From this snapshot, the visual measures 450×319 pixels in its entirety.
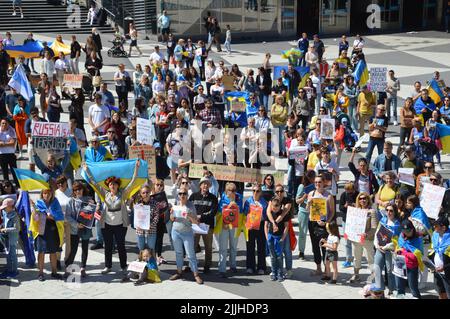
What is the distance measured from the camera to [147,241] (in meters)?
13.0

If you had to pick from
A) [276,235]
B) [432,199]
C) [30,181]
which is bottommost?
[276,235]

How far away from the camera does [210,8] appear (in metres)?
39.3

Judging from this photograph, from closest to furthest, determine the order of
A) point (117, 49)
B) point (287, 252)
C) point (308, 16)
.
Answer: point (287, 252) → point (117, 49) → point (308, 16)

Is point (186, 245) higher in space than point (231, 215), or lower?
lower

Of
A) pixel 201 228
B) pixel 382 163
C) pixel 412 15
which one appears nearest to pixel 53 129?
pixel 201 228

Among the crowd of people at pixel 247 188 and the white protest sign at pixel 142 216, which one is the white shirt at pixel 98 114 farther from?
the white protest sign at pixel 142 216

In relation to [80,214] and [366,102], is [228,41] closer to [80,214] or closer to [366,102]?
[366,102]

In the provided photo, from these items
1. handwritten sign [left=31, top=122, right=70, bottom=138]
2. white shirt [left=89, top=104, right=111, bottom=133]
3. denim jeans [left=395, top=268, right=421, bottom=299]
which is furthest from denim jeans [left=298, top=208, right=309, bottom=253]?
white shirt [left=89, top=104, right=111, bottom=133]

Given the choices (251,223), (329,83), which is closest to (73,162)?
(251,223)

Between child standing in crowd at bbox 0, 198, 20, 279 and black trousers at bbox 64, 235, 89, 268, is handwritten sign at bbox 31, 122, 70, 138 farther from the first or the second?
black trousers at bbox 64, 235, 89, 268

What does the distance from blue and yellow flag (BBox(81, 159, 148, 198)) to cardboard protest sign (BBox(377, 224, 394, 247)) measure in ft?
13.4

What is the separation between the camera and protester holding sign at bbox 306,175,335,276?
41.9ft

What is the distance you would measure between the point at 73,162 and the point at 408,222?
6.76 meters

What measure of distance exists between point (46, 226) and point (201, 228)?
2315 mm
